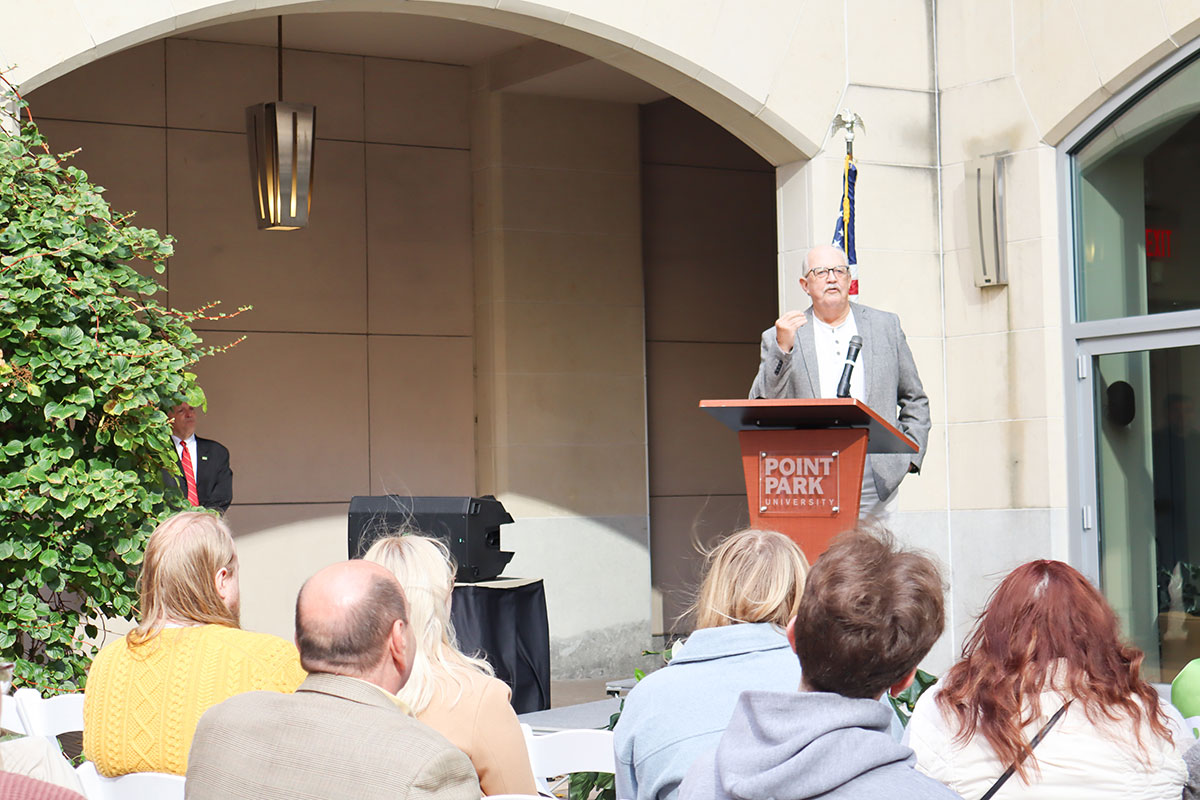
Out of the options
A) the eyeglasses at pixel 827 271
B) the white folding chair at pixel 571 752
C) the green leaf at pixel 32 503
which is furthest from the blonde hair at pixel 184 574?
the eyeglasses at pixel 827 271

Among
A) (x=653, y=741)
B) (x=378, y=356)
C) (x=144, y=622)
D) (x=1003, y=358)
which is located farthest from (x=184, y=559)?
(x=378, y=356)

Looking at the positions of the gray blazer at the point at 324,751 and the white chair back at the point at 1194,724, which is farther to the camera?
the white chair back at the point at 1194,724

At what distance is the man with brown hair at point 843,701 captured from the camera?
161 cm

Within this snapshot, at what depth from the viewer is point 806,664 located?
1755mm

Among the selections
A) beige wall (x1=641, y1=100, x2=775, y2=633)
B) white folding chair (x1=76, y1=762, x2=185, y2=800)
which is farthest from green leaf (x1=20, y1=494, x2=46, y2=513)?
beige wall (x1=641, y1=100, x2=775, y2=633)

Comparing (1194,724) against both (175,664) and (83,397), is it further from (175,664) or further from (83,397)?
(83,397)

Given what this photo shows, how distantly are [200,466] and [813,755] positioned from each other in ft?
16.8

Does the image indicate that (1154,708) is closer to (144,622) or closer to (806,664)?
(806,664)

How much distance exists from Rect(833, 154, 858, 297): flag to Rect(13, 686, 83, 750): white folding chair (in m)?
3.66

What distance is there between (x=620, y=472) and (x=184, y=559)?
5.34 m

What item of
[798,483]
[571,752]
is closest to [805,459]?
[798,483]

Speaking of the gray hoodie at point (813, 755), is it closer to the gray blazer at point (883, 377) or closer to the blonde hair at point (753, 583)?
the blonde hair at point (753, 583)

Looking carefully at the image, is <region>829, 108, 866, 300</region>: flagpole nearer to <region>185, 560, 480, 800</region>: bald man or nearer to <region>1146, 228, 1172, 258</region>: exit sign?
<region>1146, 228, 1172, 258</region>: exit sign

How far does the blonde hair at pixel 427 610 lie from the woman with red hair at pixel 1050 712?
86 cm
